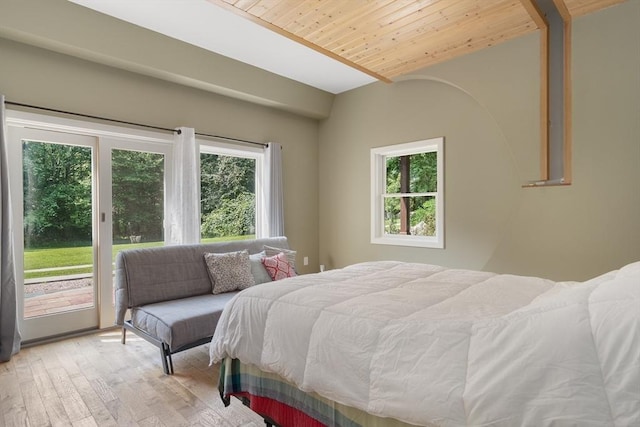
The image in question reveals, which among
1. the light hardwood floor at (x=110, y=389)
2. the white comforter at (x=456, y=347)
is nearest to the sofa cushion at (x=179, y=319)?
the light hardwood floor at (x=110, y=389)

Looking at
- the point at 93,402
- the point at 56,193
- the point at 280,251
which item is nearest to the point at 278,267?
the point at 280,251

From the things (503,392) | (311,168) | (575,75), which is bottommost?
(503,392)

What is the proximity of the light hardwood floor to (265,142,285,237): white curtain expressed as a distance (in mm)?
1942

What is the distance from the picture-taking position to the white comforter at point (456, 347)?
87 centimetres

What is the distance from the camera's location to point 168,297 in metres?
3.04

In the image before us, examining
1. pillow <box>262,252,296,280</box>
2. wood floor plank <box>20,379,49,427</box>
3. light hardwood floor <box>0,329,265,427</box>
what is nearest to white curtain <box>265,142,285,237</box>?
pillow <box>262,252,296,280</box>

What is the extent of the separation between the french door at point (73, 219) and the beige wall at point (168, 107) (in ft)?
1.09

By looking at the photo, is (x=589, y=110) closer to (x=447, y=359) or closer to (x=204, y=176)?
(x=447, y=359)

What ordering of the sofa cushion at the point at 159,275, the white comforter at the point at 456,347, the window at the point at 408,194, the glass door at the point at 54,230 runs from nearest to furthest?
1. the white comforter at the point at 456,347
2. the sofa cushion at the point at 159,275
3. the glass door at the point at 54,230
4. the window at the point at 408,194

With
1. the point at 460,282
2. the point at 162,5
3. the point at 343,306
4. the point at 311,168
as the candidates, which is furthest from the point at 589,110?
the point at 162,5

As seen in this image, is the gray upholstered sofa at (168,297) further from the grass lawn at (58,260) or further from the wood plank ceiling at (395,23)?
the wood plank ceiling at (395,23)

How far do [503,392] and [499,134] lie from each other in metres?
3.11

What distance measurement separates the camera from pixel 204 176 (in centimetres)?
424

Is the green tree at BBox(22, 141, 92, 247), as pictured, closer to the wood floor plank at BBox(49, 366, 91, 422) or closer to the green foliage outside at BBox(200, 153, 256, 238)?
the green foliage outside at BBox(200, 153, 256, 238)
